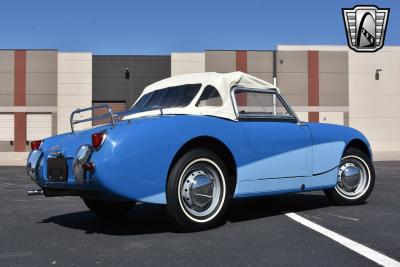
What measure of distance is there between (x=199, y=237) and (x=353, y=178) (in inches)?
114

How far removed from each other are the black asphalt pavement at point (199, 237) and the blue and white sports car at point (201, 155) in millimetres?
314

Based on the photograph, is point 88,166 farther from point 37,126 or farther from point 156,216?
point 37,126

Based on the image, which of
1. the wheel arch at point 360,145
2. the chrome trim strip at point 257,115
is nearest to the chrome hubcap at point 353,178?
the wheel arch at point 360,145

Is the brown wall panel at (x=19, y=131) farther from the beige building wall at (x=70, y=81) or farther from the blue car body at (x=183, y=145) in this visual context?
the blue car body at (x=183, y=145)

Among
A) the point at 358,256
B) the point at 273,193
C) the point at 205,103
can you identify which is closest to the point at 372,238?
the point at 358,256

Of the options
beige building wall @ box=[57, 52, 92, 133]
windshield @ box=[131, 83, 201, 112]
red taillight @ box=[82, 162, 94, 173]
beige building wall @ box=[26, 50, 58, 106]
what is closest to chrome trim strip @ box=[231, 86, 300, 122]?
windshield @ box=[131, 83, 201, 112]

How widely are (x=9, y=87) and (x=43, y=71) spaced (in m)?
2.74

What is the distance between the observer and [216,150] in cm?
497

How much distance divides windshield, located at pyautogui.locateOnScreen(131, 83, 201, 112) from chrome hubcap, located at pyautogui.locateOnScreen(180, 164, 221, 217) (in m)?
0.99

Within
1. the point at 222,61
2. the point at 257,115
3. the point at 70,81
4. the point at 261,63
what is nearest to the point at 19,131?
the point at 70,81

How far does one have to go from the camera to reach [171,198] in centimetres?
448

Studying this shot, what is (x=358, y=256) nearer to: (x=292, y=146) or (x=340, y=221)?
(x=340, y=221)

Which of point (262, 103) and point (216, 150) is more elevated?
point (262, 103)

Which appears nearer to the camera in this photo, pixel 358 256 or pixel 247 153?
pixel 358 256
